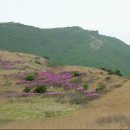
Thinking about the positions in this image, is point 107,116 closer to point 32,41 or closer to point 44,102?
point 44,102

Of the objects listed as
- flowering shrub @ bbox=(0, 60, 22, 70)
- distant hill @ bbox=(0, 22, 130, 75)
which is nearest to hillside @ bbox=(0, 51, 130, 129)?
flowering shrub @ bbox=(0, 60, 22, 70)

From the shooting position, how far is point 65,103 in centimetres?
3453

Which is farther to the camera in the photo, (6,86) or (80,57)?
(80,57)

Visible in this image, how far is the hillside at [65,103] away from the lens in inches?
822

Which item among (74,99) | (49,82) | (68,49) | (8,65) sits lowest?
(74,99)

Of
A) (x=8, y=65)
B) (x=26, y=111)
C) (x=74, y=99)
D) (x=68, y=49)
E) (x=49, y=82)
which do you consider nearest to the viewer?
(x=26, y=111)

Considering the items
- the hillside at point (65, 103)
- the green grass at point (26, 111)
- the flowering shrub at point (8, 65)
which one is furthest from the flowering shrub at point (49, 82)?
the flowering shrub at point (8, 65)

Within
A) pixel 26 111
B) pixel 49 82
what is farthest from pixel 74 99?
pixel 49 82

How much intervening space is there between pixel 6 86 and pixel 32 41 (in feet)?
461

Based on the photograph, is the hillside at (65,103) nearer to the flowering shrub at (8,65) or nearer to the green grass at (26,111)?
the green grass at (26,111)

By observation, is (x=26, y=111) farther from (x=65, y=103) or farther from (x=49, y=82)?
(x=49, y=82)

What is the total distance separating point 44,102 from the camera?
117ft

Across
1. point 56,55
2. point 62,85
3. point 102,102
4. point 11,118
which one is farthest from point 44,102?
point 56,55

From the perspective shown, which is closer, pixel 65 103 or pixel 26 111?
pixel 26 111
